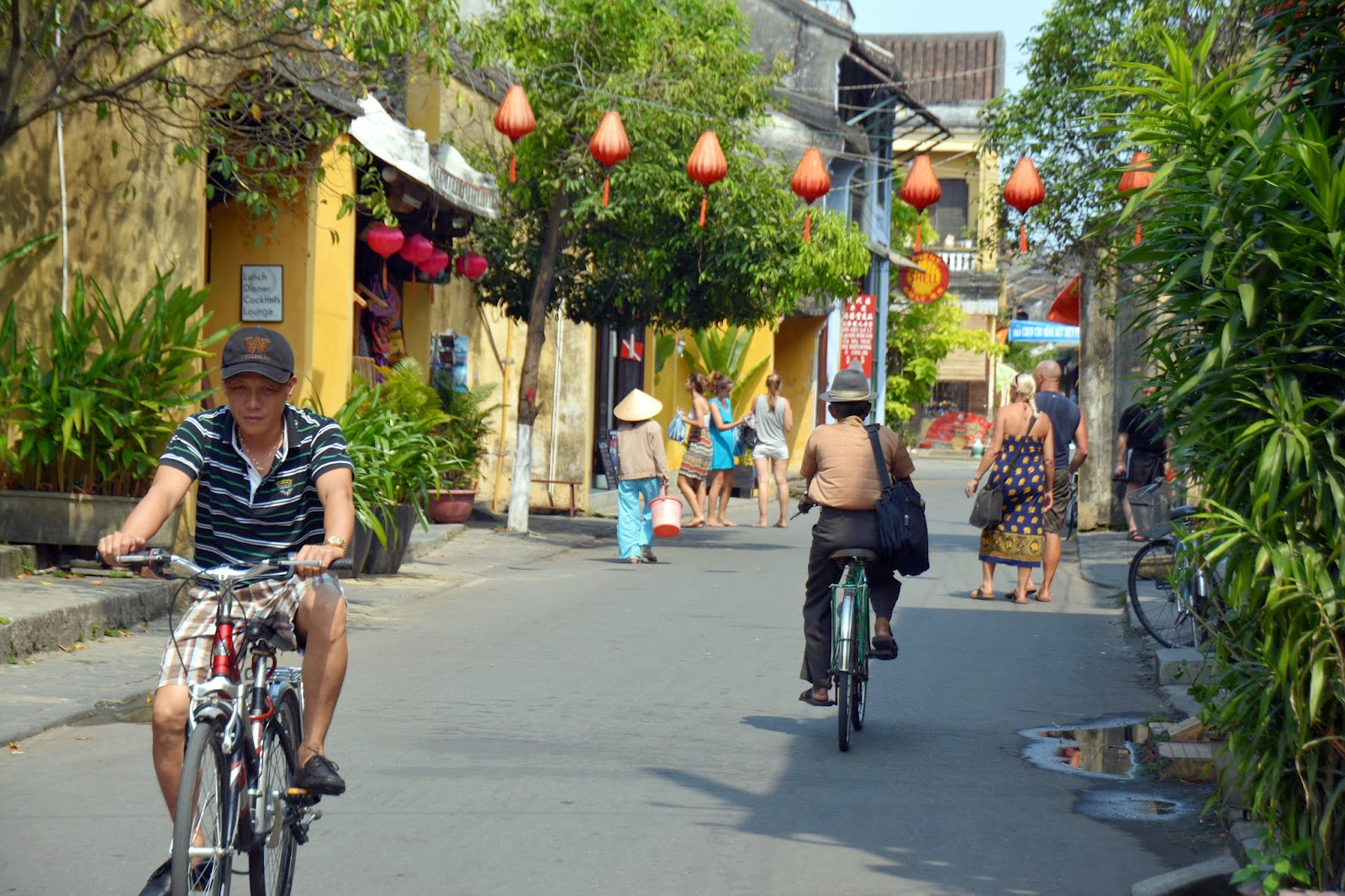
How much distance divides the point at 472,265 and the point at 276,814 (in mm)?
14776

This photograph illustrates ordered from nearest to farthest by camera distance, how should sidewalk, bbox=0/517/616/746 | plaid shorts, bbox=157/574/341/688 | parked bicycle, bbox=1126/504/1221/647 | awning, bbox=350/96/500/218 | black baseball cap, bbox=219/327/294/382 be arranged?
plaid shorts, bbox=157/574/341/688 → black baseball cap, bbox=219/327/294/382 → sidewalk, bbox=0/517/616/746 → parked bicycle, bbox=1126/504/1221/647 → awning, bbox=350/96/500/218

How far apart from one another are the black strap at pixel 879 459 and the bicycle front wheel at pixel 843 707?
1.14 m

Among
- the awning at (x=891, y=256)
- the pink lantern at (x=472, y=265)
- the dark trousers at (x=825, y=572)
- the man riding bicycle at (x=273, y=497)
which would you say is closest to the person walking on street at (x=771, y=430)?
the pink lantern at (x=472, y=265)

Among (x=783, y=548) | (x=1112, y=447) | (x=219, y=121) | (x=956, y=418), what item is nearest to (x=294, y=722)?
(x=219, y=121)

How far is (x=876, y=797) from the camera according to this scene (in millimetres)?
6828

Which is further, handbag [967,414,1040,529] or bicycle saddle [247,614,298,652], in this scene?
handbag [967,414,1040,529]

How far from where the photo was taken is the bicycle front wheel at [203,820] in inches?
160

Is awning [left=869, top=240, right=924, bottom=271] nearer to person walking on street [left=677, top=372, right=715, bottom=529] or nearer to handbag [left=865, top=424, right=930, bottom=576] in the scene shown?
person walking on street [left=677, top=372, right=715, bottom=529]

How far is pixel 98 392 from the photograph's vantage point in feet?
38.2

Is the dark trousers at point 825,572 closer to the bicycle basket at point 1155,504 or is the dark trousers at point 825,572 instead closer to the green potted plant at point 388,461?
the bicycle basket at point 1155,504

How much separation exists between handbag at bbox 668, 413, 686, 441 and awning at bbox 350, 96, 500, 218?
4465mm

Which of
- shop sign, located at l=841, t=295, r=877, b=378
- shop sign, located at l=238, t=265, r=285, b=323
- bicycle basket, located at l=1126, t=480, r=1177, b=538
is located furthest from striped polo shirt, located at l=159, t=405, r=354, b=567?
shop sign, located at l=841, t=295, r=877, b=378

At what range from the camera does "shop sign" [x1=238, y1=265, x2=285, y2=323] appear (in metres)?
14.8

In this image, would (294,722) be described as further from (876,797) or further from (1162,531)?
(1162,531)
